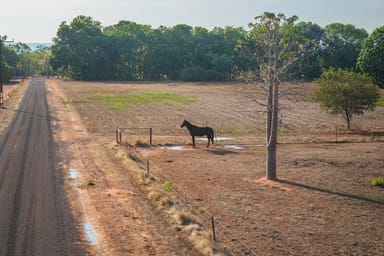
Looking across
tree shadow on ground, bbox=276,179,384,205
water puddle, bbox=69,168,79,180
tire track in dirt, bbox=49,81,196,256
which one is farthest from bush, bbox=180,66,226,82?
tree shadow on ground, bbox=276,179,384,205

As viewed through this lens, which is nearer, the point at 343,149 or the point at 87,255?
the point at 87,255

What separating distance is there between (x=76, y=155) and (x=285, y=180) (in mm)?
13393

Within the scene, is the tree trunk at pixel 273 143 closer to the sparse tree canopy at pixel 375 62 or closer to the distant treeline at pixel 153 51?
the sparse tree canopy at pixel 375 62

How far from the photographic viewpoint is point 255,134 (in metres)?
42.3

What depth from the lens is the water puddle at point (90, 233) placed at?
15.7 metres

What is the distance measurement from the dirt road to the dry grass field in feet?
15.4

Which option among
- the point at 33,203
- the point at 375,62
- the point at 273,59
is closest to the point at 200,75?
the point at 375,62

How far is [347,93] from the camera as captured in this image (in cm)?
4462

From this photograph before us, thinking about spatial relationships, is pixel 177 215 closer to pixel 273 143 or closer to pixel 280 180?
pixel 280 180

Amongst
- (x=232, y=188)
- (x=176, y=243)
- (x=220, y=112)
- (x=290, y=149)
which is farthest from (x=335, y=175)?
(x=220, y=112)

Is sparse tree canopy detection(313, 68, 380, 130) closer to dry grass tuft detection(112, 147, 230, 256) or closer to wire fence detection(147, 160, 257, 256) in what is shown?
dry grass tuft detection(112, 147, 230, 256)

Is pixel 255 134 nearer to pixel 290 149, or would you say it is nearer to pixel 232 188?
pixel 290 149

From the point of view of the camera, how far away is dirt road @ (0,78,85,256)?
15345 mm

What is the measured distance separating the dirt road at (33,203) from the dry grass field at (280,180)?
4.71 meters
